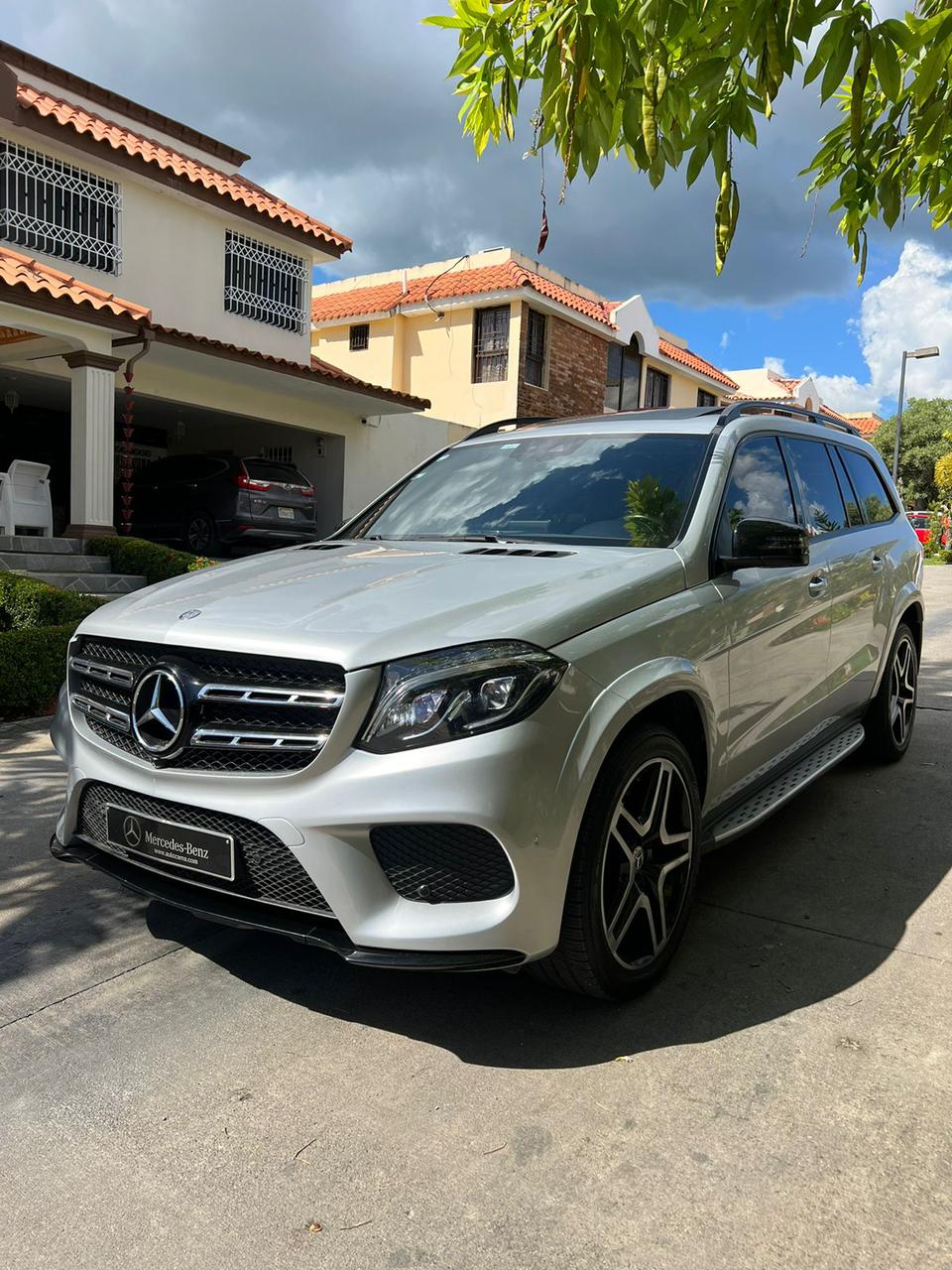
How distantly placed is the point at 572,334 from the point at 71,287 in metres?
14.6

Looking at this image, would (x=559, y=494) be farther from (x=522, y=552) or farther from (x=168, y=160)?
(x=168, y=160)

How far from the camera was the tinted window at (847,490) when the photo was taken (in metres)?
5.02

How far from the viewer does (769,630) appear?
3703mm

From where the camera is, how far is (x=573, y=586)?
2861 millimetres

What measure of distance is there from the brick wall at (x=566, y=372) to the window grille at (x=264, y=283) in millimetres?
6338

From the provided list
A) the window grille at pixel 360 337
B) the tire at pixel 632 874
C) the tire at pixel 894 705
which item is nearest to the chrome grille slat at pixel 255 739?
the tire at pixel 632 874

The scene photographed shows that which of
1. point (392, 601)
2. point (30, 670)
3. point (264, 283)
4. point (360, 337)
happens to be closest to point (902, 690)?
point (392, 601)

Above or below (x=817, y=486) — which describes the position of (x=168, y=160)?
above

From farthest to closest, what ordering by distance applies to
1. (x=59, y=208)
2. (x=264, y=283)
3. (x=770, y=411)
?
1. (x=264, y=283)
2. (x=59, y=208)
3. (x=770, y=411)

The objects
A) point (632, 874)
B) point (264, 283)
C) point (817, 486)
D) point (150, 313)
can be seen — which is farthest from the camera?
point (264, 283)

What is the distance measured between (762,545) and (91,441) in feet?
35.7

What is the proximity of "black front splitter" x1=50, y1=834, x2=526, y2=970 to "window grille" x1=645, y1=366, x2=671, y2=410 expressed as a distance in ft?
88.9

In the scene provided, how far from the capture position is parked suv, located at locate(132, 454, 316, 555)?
1412cm

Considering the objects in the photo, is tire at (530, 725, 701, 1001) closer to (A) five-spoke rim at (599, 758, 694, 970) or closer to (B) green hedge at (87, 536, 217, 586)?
(A) five-spoke rim at (599, 758, 694, 970)
